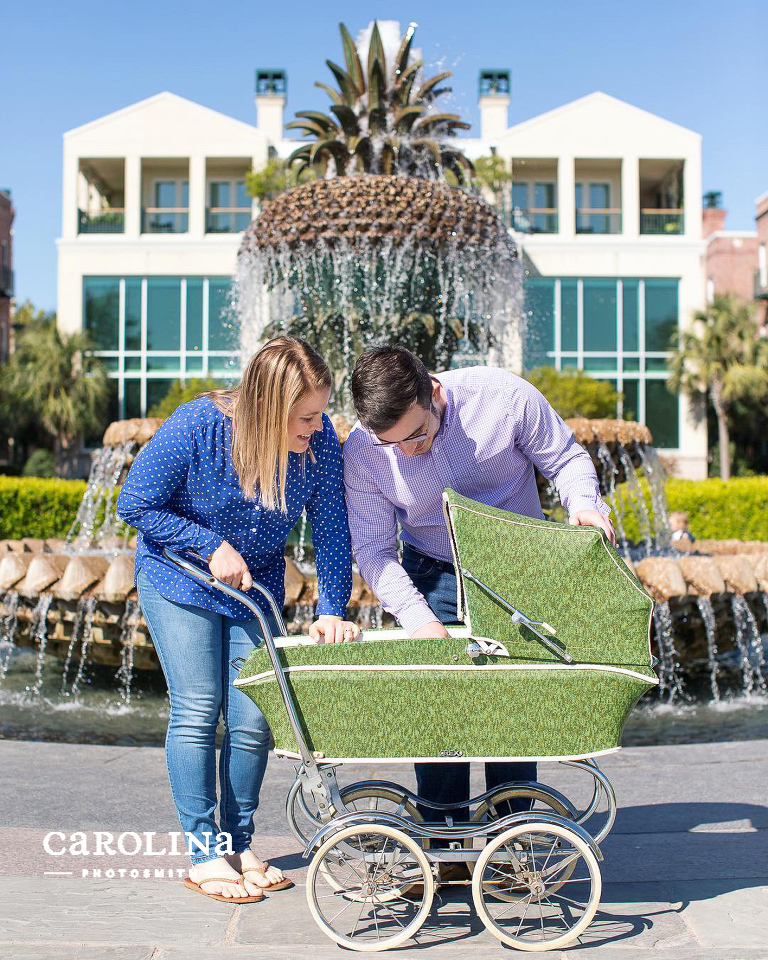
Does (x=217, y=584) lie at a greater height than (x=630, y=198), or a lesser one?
lesser

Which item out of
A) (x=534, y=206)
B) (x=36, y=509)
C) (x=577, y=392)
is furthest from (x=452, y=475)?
(x=534, y=206)

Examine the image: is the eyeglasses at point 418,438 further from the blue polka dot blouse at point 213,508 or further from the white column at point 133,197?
the white column at point 133,197

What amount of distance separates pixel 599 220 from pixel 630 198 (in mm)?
1321

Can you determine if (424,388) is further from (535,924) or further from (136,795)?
(136,795)

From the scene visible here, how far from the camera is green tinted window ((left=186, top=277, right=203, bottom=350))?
115ft

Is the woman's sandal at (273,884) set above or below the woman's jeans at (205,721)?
below

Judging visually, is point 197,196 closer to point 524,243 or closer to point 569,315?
point 524,243

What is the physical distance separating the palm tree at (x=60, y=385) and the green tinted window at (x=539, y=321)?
14.7 meters

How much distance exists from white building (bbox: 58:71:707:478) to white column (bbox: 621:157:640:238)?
2.0 inches

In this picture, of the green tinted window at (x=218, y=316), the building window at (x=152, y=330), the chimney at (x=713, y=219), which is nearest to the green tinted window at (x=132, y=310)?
the building window at (x=152, y=330)

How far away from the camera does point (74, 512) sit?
724 inches

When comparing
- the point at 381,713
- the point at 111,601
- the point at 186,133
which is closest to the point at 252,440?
the point at 381,713

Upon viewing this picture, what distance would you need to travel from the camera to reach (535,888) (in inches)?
110

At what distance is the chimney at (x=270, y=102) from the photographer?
39.9m
